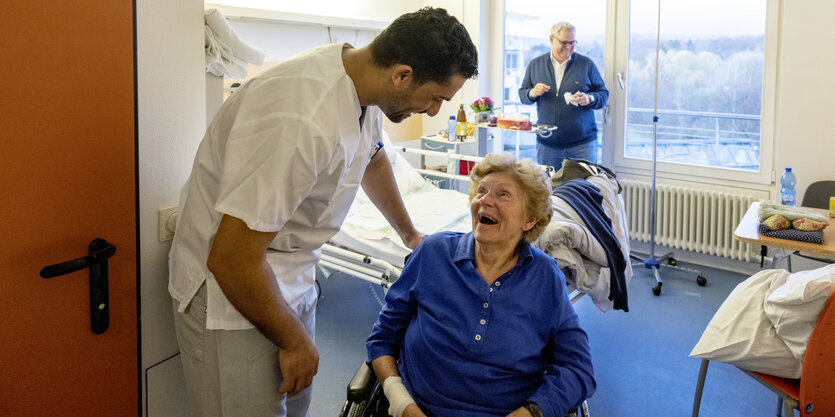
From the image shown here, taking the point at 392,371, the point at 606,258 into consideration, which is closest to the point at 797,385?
the point at 606,258

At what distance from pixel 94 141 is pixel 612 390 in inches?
92.9

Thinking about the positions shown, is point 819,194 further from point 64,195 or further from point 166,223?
point 64,195

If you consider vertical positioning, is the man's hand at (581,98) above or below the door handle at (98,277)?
above

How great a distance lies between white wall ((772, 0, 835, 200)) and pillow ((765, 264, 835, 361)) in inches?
98.2

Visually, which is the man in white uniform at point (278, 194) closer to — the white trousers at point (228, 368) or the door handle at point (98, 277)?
the white trousers at point (228, 368)

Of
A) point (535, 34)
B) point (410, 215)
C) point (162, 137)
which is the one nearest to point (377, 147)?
point (162, 137)

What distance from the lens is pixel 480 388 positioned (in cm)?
165

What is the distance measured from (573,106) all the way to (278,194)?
3.91 meters

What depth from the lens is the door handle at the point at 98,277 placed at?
1467mm

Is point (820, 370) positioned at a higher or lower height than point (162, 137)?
lower

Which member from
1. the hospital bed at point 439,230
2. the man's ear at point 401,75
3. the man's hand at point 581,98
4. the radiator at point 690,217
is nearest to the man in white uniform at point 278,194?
the man's ear at point 401,75

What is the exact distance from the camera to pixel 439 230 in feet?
10.7

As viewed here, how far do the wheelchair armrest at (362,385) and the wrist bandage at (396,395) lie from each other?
0.16 feet

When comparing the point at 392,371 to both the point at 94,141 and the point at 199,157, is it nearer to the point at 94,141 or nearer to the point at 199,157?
the point at 199,157
